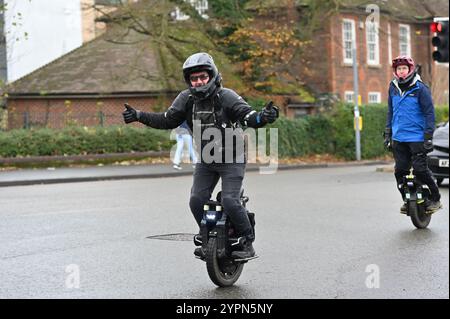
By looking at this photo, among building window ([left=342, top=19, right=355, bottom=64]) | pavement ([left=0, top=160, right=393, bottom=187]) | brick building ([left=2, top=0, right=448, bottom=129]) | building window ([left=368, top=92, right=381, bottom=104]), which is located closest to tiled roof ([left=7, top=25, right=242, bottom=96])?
brick building ([left=2, top=0, right=448, bottom=129])

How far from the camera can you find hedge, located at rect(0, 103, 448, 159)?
26.3 metres

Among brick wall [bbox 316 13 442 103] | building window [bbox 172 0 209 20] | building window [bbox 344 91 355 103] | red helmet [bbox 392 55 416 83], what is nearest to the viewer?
red helmet [bbox 392 55 416 83]

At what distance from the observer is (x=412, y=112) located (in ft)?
34.3

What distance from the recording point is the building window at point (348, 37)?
40281 millimetres

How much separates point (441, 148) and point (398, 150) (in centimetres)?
739

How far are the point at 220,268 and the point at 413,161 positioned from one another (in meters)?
3.94

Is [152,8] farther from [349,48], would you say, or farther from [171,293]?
[171,293]

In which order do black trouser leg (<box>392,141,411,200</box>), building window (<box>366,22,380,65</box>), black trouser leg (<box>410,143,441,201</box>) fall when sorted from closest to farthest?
black trouser leg (<box>410,143,441,201</box>), black trouser leg (<box>392,141,411,200</box>), building window (<box>366,22,380,65</box>)

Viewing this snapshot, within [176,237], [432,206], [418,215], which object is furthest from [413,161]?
[176,237]

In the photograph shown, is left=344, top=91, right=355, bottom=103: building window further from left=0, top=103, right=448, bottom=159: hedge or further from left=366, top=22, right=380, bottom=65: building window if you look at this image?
left=0, top=103, right=448, bottom=159: hedge

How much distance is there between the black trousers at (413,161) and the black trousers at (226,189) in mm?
3594

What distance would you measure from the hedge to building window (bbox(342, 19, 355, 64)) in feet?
15.8
